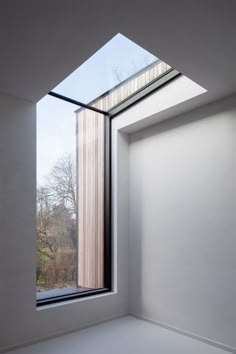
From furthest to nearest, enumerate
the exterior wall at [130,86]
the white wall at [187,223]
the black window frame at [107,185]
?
the black window frame at [107,185] < the exterior wall at [130,86] < the white wall at [187,223]

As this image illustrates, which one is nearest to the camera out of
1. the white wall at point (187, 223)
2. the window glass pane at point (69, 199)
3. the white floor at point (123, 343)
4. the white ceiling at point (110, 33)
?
the white ceiling at point (110, 33)

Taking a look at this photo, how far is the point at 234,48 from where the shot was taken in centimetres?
→ 244

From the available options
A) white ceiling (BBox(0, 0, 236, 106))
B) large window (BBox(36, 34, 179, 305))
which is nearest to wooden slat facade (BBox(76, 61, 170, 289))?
large window (BBox(36, 34, 179, 305))

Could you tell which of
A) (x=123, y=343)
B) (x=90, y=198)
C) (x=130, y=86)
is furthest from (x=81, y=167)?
(x=123, y=343)

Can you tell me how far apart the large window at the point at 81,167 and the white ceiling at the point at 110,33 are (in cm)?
72

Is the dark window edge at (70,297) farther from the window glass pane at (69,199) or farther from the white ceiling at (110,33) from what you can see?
the white ceiling at (110,33)

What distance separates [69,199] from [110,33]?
2.21m

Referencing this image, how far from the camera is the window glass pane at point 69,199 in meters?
3.69

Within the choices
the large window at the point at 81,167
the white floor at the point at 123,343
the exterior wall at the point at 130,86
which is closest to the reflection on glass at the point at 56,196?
the large window at the point at 81,167

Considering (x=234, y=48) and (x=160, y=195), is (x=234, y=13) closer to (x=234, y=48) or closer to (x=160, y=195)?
(x=234, y=48)

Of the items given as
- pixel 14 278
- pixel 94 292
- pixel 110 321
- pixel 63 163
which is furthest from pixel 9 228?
pixel 110 321

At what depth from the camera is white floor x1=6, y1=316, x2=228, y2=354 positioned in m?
3.07

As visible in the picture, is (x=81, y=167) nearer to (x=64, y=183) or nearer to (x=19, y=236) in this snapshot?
(x=64, y=183)

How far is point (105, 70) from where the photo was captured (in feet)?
11.6
